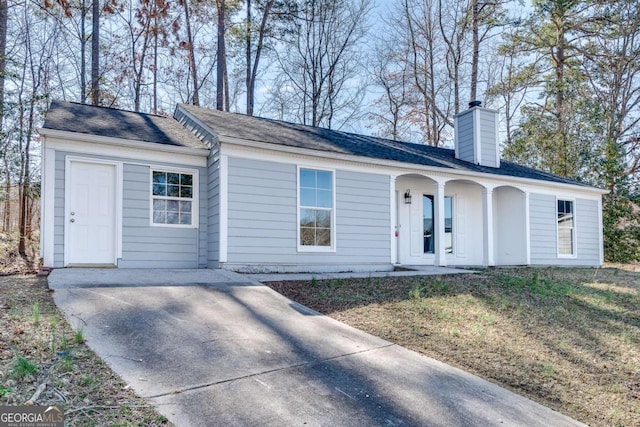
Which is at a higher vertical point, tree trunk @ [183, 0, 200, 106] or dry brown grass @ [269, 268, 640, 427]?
tree trunk @ [183, 0, 200, 106]

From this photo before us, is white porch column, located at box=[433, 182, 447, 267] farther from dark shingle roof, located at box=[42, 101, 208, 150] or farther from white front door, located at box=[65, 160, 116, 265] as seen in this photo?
white front door, located at box=[65, 160, 116, 265]

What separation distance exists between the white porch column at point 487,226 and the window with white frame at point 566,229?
8.31ft

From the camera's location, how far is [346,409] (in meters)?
3.20

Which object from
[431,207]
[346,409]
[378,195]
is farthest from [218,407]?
[431,207]

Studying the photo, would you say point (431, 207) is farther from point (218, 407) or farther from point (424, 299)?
point (218, 407)

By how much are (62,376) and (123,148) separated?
222 inches

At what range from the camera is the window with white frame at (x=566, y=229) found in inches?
494

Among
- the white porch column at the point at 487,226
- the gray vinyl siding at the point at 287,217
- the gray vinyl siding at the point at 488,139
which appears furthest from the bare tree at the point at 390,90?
the gray vinyl siding at the point at 287,217

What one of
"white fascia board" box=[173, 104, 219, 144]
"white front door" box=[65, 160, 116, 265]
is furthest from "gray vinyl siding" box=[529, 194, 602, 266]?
"white front door" box=[65, 160, 116, 265]

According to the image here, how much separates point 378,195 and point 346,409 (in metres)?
6.92

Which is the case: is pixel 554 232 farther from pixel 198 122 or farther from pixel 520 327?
pixel 198 122

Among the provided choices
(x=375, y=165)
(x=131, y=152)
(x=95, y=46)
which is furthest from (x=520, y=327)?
(x=95, y=46)

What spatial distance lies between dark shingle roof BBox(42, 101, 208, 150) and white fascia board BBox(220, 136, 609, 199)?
1024mm

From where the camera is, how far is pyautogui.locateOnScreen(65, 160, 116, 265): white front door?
7.60 meters
